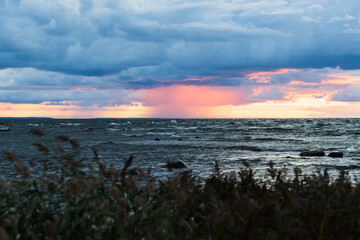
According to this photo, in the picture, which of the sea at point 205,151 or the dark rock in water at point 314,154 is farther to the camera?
the dark rock in water at point 314,154

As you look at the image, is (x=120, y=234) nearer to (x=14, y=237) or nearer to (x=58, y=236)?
(x=58, y=236)

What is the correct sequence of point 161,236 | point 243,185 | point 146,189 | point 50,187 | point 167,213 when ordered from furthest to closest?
1. point 243,185
2. point 146,189
3. point 50,187
4. point 167,213
5. point 161,236

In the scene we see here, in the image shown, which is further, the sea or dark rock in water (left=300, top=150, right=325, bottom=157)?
dark rock in water (left=300, top=150, right=325, bottom=157)

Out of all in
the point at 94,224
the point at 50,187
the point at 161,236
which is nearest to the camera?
the point at 161,236

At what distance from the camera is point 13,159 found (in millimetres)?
3324

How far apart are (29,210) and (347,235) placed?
114 inches

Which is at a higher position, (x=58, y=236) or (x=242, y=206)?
(x=242, y=206)

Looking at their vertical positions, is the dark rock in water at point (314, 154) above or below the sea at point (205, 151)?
above

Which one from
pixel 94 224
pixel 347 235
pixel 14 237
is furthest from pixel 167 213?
pixel 347 235

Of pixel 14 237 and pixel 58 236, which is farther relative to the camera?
pixel 58 236

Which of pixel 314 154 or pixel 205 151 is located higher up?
pixel 314 154

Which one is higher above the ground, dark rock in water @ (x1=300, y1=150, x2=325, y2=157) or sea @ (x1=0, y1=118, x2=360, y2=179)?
dark rock in water @ (x1=300, y1=150, x2=325, y2=157)

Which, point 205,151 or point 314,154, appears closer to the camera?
point 314,154

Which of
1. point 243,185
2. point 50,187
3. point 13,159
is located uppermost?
point 13,159
